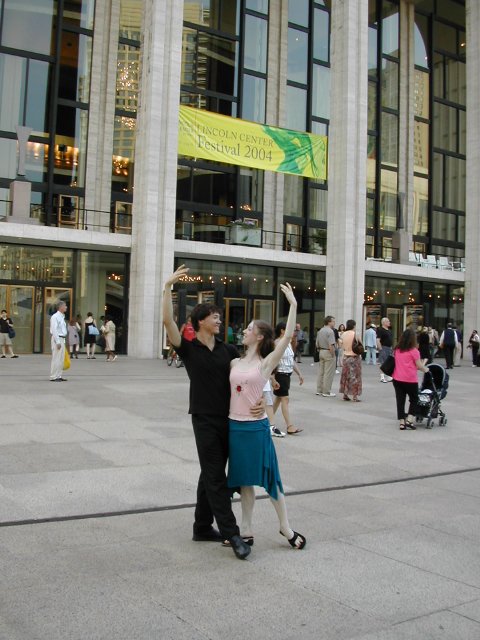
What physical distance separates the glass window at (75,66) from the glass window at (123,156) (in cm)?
193

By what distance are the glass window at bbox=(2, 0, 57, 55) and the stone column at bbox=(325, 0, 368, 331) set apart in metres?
13.0

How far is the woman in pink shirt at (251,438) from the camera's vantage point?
4668 millimetres

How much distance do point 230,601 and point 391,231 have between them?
3500 cm

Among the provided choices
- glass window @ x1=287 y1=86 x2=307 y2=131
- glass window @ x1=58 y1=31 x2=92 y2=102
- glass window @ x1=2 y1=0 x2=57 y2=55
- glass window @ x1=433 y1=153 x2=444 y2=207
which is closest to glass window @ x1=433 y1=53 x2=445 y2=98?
glass window @ x1=433 y1=153 x2=444 y2=207

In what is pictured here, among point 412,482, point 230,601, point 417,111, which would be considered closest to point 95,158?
point 417,111

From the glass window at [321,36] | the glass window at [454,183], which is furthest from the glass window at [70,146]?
the glass window at [454,183]

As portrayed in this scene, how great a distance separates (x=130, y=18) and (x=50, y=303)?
1420 centimetres

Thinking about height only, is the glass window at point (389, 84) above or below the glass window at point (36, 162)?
above

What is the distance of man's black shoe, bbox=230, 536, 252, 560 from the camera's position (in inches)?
180

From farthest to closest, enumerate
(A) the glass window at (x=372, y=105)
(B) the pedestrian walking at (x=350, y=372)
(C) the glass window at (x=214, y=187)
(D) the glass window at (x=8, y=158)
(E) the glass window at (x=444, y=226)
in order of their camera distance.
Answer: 1. (E) the glass window at (x=444, y=226)
2. (A) the glass window at (x=372, y=105)
3. (C) the glass window at (x=214, y=187)
4. (D) the glass window at (x=8, y=158)
5. (B) the pedestrian walking at (x=350, y=372)

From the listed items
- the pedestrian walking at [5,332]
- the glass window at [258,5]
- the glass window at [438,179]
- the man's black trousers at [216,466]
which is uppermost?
the glass window at [258,5]

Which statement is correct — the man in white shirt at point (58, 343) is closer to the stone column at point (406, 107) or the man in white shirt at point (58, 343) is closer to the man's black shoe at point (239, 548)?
the man's black shoe at point (239, 548)

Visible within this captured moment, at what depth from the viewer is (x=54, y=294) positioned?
2584 centimetres

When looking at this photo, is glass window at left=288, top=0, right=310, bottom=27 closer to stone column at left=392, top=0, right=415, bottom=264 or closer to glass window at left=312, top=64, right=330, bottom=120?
glass window at left=312, top=64, right=330, bottom=120
